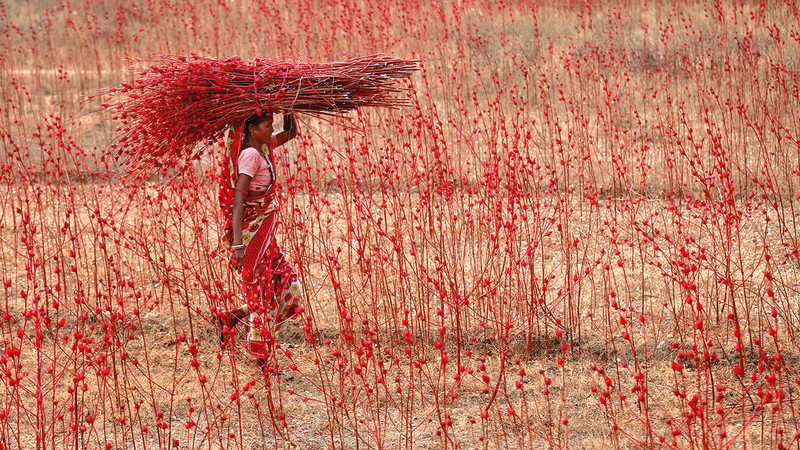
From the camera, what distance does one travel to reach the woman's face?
10.7 ft

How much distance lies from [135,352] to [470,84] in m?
5.36

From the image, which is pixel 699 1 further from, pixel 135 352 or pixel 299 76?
pixel 135 352

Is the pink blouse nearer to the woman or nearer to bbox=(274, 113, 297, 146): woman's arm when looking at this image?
the woman

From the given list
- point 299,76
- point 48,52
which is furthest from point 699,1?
point 48,52

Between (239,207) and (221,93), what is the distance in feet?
1.69

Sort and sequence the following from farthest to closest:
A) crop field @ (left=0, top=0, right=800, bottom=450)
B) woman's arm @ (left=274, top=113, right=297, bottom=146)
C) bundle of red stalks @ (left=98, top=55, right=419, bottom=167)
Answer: woman's arm @ (left=274, top=113, right=297, bottom=146)
bundle of red stalks @ (left=98, top=55, right=419, bottom=167)
crop field @ (left=0, top=0, right=800, bottom=450)

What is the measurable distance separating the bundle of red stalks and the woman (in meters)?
0.13

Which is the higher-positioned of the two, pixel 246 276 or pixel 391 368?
pixel 246 276

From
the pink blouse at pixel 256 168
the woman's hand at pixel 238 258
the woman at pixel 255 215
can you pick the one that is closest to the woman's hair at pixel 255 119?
the woman at pixel 255 215

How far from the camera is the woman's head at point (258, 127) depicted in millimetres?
3264

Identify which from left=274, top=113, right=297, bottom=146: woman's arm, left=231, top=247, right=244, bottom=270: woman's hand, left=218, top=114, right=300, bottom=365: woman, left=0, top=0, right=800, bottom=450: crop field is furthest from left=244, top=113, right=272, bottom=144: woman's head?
left=231, top=247, right=244, bottom=270: woman's hand

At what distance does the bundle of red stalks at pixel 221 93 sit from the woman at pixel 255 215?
0.41ft

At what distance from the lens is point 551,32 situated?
9.38m

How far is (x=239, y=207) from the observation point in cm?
325
